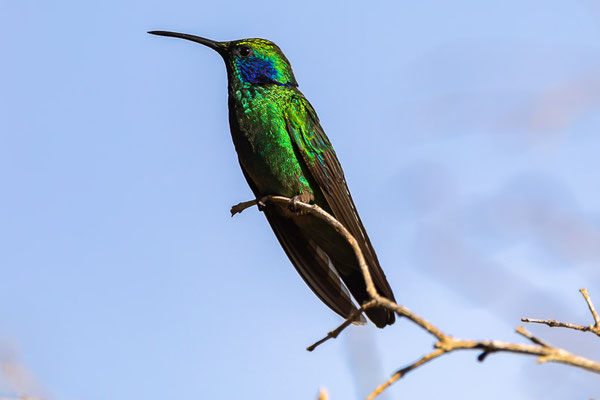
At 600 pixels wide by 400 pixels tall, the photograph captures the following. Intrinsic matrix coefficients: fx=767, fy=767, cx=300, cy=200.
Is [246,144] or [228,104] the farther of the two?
[228,104]

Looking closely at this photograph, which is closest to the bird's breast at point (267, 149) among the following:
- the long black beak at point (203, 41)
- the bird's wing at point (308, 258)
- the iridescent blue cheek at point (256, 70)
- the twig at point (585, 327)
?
the bird's wing at point (308, 258)

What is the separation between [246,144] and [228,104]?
0.58m

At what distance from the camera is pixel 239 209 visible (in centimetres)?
564

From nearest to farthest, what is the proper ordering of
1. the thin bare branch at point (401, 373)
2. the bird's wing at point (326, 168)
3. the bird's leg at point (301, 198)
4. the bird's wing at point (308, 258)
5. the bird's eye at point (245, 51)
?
the thin bare branch at point (401, 373) < the bird's wing at point (326, 168) < the bird's leg at point (301, 198) < the bird's wing at point (308, 258) < the bird's eye at point (245, 51)

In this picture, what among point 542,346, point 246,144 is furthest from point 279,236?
point 542,346

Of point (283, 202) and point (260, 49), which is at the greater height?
point (260, 49)

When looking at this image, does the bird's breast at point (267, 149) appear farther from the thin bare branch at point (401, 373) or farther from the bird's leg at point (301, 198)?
the thin bare branch at point (401, 373)

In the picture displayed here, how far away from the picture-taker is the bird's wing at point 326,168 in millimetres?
5523

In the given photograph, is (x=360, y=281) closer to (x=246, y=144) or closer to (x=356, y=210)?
(x=356, y=210)

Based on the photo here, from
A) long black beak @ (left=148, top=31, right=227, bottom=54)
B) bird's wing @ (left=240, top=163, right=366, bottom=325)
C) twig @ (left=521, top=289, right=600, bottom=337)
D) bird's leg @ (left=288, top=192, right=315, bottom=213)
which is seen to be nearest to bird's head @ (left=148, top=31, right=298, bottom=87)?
long black beak @ (left=148, top=31, right=227, bottom=54)

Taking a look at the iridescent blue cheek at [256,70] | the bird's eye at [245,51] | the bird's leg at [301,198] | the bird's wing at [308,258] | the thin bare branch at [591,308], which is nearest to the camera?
Answer: the thin bare branch at [591,308]

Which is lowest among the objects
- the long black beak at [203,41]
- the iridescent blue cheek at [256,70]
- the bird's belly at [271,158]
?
the bird's belly at [271,158]

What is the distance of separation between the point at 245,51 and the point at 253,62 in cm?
15

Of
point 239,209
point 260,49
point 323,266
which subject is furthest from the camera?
point 260,49
